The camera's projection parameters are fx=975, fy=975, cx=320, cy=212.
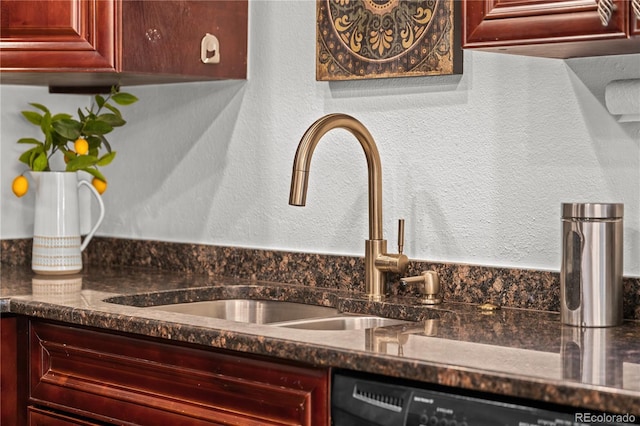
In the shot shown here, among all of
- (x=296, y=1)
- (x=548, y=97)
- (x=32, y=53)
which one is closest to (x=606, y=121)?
(x=548, y=97)

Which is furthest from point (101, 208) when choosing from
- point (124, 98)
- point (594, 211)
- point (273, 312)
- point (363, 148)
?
point (594, 211)

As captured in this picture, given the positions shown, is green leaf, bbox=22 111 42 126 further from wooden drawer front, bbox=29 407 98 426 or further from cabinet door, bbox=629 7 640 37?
cabinet door, bbox=629 7 640 37

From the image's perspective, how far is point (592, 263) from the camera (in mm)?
1711

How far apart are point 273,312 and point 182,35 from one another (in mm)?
718

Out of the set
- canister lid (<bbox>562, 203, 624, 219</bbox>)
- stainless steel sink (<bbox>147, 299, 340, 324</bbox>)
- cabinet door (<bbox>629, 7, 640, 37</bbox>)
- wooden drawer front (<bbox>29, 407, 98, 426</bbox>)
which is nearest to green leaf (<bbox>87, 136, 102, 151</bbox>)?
stainless steel sink (<bbox>147, 299, 340, 324</bbox>)

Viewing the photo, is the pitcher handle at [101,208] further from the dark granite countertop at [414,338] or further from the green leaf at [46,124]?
the dark granite countertop at [414,338]

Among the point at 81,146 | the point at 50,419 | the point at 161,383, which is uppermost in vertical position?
the point at 81,146

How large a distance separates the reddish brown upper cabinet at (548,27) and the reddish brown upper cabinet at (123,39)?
936mm

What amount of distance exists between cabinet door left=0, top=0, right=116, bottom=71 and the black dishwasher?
1.14 m

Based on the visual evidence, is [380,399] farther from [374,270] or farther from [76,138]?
[76,138]

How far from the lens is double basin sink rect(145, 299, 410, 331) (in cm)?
206

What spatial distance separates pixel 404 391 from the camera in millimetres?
1449

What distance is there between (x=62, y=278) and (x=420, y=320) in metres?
1.02

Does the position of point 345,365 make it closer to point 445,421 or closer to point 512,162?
point 445,421
